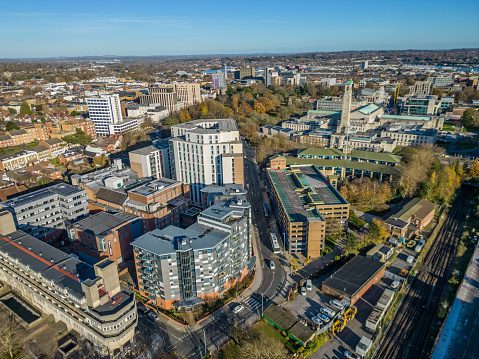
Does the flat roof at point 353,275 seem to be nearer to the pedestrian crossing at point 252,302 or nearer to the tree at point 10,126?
the pedestrian crossing at point 252,302

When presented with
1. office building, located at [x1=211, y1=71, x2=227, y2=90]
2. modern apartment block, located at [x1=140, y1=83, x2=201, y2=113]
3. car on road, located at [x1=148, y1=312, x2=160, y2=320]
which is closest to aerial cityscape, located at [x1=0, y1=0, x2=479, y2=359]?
car on road, located at [x1=148, y1=312, x2=160, y2=320]

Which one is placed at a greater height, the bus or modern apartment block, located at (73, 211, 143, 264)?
modern apartment block, located at (73, 211, 143, 264)

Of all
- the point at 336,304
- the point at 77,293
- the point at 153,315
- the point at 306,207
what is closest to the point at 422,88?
the point at 306,207

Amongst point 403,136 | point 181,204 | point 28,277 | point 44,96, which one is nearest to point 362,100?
point 403,136

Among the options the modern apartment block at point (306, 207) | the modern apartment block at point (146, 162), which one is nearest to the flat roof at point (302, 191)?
the modern apartment block at point (306, 207)

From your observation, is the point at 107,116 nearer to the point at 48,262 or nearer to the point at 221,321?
the point at 48,262

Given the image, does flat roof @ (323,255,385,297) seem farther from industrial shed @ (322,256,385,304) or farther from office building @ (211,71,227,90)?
office building @ (211,71,227,90)
